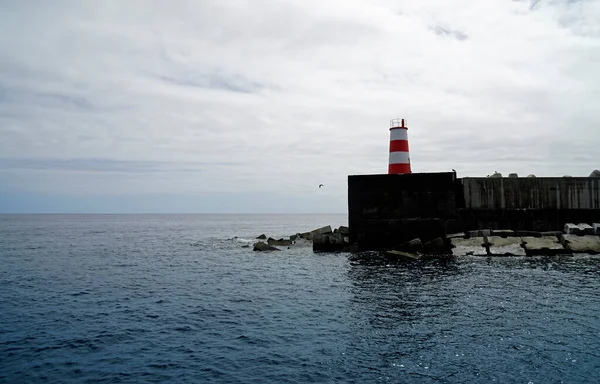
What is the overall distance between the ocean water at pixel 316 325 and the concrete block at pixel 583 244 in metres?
0.94

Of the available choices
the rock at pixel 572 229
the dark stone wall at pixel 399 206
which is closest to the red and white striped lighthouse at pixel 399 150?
the dark stone wall at pixel 399 206

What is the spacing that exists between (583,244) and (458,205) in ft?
22.9

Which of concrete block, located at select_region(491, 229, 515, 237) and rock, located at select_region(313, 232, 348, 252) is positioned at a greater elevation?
concrete block, located at select_region(491, 229, 515, 237)

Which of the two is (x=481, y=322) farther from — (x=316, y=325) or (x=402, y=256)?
(x=402, y=256)

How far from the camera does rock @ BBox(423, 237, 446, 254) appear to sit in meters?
25.9

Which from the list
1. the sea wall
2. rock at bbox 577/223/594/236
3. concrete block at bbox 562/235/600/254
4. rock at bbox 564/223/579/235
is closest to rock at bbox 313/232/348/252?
the sea wall

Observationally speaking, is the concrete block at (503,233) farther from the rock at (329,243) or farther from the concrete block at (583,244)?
the rock at (329,243)

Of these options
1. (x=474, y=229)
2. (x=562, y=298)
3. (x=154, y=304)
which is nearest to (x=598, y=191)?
(x=474, y=229)

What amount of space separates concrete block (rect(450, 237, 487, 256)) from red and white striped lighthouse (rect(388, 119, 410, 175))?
6.15 m

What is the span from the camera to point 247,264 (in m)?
26.9

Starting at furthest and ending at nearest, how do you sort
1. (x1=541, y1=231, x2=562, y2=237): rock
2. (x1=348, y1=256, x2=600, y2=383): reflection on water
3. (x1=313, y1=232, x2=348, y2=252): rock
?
(x1=313, y1=232, x2=348, y2=252): rock, (x1=541, y1=231, x2=562, y2=237): rock, (x1=348, y1=256, x2=600, y2=383): reflection on water

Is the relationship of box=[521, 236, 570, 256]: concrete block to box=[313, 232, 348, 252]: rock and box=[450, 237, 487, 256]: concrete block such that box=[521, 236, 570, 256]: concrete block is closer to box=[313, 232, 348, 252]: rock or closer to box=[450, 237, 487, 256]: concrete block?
box=[450, 237, 487, 256]: concrete block

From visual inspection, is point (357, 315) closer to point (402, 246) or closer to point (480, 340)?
point (480, 340)

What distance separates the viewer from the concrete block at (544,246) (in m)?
24.2
